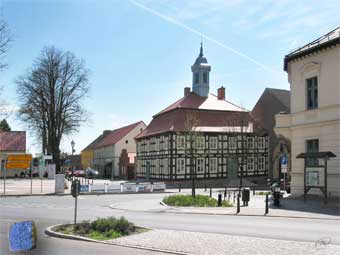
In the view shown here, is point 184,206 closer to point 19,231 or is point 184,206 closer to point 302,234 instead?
point 302,234

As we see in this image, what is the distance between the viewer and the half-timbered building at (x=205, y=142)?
5322 cm

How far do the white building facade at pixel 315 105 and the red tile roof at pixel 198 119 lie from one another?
25.6 metres

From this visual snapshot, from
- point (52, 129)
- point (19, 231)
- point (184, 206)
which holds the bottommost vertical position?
point (184, 206)

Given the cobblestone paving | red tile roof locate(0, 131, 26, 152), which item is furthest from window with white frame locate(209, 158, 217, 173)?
the cobblestone paving

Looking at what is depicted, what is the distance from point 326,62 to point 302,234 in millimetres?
14839

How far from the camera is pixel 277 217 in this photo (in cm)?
1902

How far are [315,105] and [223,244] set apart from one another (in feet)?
57.1

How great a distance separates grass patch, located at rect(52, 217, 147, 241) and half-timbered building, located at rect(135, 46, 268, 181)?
3754 cm

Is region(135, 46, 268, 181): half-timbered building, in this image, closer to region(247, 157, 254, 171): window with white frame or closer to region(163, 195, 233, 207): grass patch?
region(247, 157, 254, 171): window with white frame

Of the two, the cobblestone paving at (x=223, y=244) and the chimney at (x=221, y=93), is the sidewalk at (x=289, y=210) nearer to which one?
the cobblestone paving at (x=223, y=244)

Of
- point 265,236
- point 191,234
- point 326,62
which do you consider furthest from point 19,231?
point 326,62

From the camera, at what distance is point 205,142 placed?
179 feet

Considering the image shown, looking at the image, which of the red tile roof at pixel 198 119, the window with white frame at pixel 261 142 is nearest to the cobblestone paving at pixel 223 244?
the red tile roof at pixel 198 119

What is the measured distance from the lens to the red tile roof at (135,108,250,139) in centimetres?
5447
